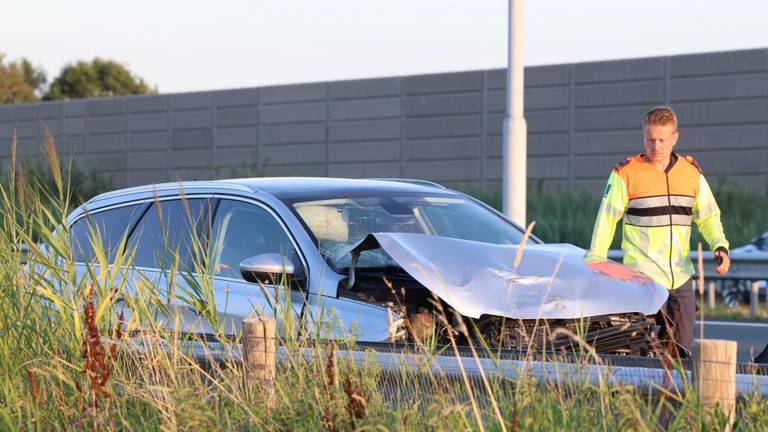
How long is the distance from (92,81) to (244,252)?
3426 inches

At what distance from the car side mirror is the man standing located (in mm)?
1702

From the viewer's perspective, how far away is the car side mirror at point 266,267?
6.08 metres

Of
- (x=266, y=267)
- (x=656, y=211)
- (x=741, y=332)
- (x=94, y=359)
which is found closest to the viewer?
(x=94, y=359)

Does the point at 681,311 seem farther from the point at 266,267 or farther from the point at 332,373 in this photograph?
the point at 332,373

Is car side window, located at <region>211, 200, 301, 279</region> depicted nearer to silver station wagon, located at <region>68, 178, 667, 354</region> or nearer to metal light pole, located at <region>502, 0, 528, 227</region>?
silver station wagon, located at <region>68, 178, 667, 354</region>

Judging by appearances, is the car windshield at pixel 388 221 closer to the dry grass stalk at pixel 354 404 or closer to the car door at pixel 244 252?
the car door at pixel 244 252

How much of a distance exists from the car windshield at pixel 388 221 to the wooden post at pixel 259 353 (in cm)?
126

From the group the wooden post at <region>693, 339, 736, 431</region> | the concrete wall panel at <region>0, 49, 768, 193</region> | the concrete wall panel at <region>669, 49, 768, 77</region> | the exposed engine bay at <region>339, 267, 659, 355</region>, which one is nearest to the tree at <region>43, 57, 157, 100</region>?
the concrete wall panel at <region>0, 49, 768, 193</region>

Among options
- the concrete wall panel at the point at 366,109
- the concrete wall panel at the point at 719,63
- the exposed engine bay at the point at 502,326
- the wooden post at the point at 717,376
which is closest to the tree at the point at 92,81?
the concrete wall panel at the point at 366,109

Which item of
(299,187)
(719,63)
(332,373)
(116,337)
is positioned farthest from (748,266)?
(332,373)

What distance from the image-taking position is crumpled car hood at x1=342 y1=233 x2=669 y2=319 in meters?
5.64

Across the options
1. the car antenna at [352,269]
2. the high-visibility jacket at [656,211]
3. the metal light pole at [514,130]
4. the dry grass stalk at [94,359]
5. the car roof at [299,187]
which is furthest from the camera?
the metal light pole at [514,130]

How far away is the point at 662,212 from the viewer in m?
6.68

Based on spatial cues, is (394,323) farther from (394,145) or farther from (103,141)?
(103,141)
